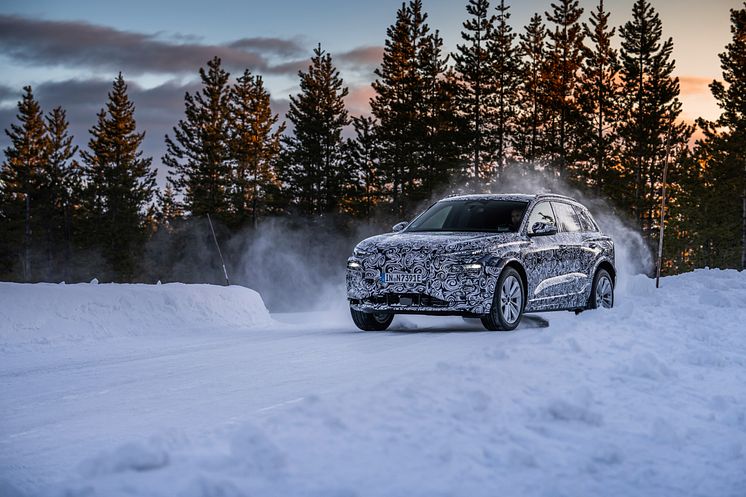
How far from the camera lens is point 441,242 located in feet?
33.2

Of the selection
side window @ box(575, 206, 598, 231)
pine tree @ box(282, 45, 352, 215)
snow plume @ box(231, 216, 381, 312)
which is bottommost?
snow plume @ box(231, 216, 381, 312)

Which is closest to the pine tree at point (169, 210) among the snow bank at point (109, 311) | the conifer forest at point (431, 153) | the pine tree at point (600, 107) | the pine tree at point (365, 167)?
the conifer forest at point (431, 153)

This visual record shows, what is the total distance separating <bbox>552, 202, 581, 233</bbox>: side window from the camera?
39.7 feet

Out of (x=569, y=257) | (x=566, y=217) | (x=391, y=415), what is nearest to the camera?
(x=391, y=415)

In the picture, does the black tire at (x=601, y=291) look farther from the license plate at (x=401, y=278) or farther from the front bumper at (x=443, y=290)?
the license plate at (x=401, y=278)

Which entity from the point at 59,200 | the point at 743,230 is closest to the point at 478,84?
the point at 743,230

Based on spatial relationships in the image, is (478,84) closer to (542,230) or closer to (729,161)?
(729,161)

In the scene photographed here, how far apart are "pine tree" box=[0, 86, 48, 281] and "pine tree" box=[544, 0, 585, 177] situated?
44.5 meters

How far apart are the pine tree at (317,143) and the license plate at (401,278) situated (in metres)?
47.4

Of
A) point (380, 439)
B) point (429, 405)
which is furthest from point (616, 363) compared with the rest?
point (380, 439)

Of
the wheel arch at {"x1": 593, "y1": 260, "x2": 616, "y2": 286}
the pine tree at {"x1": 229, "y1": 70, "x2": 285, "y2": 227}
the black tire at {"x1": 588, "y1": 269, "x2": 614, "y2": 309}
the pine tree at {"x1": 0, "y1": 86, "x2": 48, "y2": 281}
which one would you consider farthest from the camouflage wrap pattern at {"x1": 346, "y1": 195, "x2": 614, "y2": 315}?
the pine tree at {"x1": 0, "y1": 86, "x2": 48, "y2": 281}

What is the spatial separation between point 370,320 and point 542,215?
2915mm

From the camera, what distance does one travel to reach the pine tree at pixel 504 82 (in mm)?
52062

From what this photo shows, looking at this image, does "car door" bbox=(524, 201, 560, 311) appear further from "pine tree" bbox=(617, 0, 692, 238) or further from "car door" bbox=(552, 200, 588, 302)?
"pine tree" bbox=(617, 0, 692, 238)
